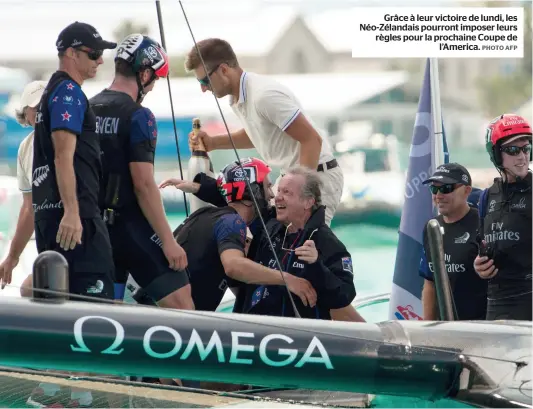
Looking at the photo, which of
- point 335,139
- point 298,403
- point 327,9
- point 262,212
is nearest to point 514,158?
point 262,212

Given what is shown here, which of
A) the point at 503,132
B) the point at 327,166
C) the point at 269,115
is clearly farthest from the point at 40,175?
the point at 503,132

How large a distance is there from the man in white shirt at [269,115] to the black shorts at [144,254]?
1.99 feet

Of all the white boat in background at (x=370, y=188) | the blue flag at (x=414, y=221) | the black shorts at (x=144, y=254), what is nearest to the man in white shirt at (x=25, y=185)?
the black shorts at (x=144, y=254)

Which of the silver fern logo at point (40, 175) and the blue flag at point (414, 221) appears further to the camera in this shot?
the blue flag at point (414, 221)

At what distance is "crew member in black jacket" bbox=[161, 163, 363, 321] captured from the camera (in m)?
3.64

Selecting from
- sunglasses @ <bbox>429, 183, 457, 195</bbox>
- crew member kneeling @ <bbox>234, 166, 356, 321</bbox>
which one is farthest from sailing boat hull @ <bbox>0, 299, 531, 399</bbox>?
sunglasses @ <bbox>429, 183, 457, 195</bbox>

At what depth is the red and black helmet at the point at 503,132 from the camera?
3783mm

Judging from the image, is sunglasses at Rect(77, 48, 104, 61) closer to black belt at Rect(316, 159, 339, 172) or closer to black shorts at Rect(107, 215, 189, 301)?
black shorts at Rect(107, 215, 189, 301)

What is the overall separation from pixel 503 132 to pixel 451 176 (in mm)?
287

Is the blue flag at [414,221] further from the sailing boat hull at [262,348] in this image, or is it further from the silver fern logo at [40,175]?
the sailing boat hull at [262,348]

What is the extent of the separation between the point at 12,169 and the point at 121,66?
65.7 ft

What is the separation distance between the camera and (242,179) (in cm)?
384

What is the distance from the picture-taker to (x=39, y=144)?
3396 millimetres

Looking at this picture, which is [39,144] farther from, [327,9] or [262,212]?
[327,9]
